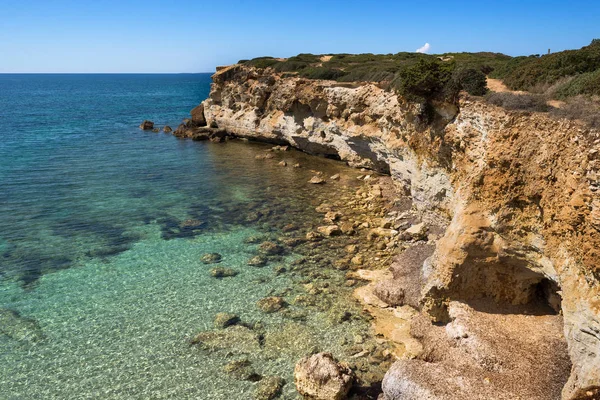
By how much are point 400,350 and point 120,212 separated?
894 inches

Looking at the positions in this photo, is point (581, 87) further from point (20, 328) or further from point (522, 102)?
point (20, 328)

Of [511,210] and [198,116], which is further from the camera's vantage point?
[198,116]

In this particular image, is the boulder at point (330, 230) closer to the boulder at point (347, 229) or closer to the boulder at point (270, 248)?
the boulder at point (347, 229)

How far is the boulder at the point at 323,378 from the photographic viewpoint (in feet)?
41.3

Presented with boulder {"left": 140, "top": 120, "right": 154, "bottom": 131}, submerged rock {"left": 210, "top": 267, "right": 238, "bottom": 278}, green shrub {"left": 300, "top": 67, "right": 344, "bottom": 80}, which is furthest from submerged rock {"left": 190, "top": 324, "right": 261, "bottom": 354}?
boulder {"left": 140, "top": 120, "right": 154, "bottom": 131}

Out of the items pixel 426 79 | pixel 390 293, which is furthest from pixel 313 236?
pixel 426 79

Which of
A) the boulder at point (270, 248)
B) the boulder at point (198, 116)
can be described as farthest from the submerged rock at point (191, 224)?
the boulder at point (198, 116)

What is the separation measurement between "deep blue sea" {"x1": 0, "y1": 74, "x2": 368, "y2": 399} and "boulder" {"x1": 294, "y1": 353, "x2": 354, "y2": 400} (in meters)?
0.60

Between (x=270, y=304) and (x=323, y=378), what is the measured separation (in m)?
5.46

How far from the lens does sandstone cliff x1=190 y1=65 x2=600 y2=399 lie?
34.6 feet

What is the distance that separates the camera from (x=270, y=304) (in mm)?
17688

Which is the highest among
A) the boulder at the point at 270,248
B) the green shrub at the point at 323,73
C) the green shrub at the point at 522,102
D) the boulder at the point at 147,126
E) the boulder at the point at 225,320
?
the green shrub at the point at 323,73

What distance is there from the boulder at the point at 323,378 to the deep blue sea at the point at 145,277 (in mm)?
601

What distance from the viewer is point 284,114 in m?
47.6
